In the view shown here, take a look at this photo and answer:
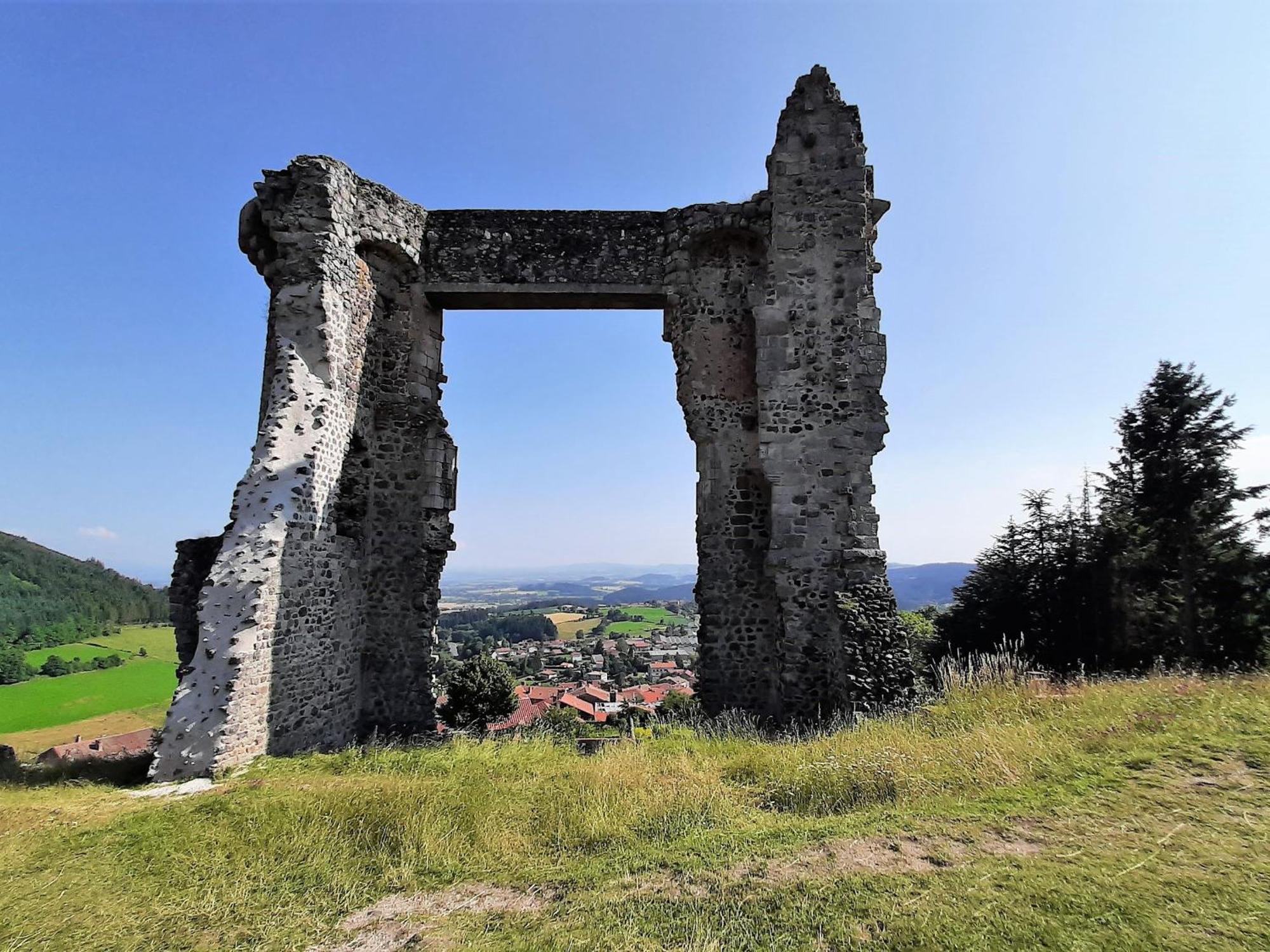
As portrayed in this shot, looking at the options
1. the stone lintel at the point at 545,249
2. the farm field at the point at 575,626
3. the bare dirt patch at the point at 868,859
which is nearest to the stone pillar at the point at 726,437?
the stone lintel at the point at 545,249

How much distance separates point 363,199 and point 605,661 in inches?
1370

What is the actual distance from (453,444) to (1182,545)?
18.3 meters

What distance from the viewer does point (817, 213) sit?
9531 mm

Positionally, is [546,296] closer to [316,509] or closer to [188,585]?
[316,509]

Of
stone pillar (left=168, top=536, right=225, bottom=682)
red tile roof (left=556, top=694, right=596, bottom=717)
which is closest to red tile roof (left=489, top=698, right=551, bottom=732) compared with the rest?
red tile roof (left=556, top=694, right=596, bottom=717)

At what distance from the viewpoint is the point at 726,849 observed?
4.17 metres

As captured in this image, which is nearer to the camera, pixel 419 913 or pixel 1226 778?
pixel 419 913

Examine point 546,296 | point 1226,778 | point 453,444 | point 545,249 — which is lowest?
point 1226,778

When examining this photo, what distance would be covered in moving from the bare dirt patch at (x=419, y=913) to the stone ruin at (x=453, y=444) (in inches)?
169

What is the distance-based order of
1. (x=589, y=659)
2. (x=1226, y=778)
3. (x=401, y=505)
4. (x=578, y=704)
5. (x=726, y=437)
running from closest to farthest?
(x=1226, y=778)
(x=401, y=505)
(x=726, y=437)
(x=578, y=704)
(x=589, y=659)

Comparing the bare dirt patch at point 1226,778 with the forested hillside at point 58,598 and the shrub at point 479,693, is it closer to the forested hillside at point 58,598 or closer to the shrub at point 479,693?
the shrub at point 479,693

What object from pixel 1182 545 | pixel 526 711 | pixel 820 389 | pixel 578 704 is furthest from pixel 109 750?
pixel 1182 545

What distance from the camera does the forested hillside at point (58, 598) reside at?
43156mm

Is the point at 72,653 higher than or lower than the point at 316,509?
lower
